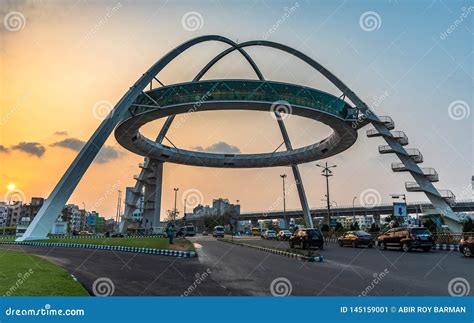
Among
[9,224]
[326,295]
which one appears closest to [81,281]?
[326,295]

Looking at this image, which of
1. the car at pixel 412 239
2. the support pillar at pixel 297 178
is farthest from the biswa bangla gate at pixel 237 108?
the car at pixel 412 239

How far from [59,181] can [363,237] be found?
31.5 m

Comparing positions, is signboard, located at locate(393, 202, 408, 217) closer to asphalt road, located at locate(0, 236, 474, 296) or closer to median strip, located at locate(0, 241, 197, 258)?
asphalt road, located at locate(0, 236, 474, 296)

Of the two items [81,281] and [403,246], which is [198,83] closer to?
[403,246]

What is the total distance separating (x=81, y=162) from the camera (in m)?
40.3

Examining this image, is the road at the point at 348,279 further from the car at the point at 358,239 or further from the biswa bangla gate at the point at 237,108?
the biswa bangla gate at the point at 237,108

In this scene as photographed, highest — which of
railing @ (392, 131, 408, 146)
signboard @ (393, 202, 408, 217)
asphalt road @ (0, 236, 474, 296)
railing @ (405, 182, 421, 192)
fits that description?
railing @ (392, 131, 408, 146)

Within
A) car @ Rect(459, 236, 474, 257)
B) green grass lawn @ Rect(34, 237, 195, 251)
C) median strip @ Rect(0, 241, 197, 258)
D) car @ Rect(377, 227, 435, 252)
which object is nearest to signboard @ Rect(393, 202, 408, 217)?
car @ Rect(377, 227, 435, 252)

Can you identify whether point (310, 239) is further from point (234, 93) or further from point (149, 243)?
point (234, 93)

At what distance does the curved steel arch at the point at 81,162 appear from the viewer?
123 ft

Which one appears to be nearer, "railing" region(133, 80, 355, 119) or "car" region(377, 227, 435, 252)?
"car" region(377, 227, 435, 252)

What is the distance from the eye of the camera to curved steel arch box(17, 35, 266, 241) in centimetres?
3753

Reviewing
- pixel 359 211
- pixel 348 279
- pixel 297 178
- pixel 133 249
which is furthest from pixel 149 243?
pixel 359 211

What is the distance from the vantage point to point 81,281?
11812 millimetres
